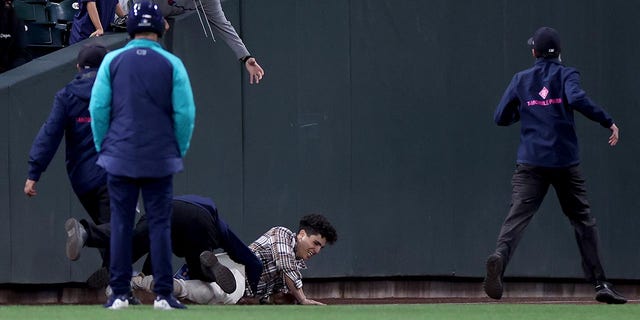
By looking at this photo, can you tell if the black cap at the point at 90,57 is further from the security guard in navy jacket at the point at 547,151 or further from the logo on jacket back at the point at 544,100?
the logo on jacket back at the point at 544,100

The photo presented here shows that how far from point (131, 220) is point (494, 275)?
2869mm

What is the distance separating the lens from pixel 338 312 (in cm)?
934

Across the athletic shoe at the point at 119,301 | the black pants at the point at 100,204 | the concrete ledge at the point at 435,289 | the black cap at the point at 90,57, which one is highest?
the black cap at the point at 90,57

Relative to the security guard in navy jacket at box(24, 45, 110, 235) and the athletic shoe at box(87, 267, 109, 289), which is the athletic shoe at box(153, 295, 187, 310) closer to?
the athletic shoe at box(87, 267, 109, 289)

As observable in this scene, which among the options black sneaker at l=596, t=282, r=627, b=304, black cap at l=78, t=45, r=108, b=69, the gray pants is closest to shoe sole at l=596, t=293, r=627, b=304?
black sneaker at l=596, t=282, r=627, b=304

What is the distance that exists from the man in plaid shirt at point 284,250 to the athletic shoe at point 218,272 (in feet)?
2.94

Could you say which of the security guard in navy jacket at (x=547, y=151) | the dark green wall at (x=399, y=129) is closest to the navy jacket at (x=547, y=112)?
the security guard in navy jacket at (x=547, y=151)

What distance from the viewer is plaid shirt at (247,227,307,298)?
1116 centimetres

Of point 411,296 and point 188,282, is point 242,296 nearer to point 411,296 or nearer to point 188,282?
point 188,282

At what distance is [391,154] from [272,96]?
47.5 inches

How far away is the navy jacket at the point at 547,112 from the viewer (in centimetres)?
1048

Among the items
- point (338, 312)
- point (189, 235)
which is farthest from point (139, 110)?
point (189, 235)

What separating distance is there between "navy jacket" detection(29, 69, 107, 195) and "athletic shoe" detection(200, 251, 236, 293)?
3.19ft

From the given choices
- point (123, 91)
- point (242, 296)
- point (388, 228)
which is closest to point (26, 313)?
point (123, 91)
